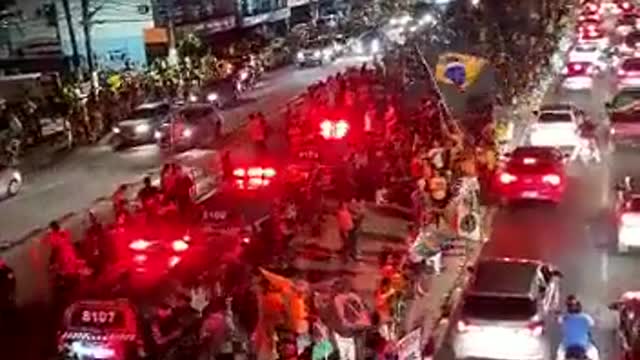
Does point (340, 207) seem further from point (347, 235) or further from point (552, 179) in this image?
point (552, 179)

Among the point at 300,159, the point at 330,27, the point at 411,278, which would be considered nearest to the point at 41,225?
the point at 300,159

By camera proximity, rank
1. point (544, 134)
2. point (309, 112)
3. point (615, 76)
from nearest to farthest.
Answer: point (544, 134)
point (309, 112)
point (615, 76)

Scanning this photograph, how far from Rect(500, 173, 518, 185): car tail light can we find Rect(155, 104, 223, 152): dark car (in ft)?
46.8

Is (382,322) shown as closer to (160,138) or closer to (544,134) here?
(544,134)

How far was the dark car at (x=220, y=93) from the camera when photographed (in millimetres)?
49688

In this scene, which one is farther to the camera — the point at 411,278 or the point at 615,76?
the point at 615,76

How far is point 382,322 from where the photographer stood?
1642 cm

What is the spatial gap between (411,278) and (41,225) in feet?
40.4

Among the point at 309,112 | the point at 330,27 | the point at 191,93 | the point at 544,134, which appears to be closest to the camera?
the point at 544,134

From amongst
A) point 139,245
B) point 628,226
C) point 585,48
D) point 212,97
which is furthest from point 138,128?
point 585,48

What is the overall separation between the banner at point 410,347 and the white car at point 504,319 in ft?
4.79

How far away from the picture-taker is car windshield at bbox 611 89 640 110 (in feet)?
115

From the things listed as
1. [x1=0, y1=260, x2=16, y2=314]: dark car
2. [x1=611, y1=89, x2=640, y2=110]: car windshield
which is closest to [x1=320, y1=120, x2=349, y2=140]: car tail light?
[x1=611, y1=89, x2=640, y2=110]: car windshield

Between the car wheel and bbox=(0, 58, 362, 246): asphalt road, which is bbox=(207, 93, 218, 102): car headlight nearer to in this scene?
bbox=(0, 58, 362, 246): asphalt road
